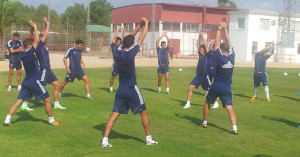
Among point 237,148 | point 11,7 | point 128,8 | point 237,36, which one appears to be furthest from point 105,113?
point 128,8

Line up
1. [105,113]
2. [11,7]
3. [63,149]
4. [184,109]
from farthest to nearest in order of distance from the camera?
1. [11,7]
2. [184,109]
3. [105,113]
4. [63,149]

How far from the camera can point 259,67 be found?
15.5 m

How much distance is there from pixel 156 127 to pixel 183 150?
7.02 feet

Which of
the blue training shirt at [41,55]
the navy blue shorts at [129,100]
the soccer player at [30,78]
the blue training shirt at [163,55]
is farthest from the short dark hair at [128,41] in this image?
the blue training shirt at [163,55]

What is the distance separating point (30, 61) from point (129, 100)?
10.1 feet

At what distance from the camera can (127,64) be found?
25.3 feet

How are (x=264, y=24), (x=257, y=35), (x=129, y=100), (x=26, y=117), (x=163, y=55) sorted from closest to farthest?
(x=129, y=100) < (x=26, y=117) < (x=163, y=55) < (x=257, y=35) < (x=264, y=24)

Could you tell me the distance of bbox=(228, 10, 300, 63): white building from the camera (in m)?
61.2

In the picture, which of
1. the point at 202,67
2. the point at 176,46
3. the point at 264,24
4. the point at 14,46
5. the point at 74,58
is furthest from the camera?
the point at 176,46

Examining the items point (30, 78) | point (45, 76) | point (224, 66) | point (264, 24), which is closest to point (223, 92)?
point (224, 66)

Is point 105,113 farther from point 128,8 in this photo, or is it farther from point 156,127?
point 128,8

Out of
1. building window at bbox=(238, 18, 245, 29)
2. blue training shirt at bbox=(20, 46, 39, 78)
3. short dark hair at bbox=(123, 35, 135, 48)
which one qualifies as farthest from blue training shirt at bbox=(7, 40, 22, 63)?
building window at bbox=(238, 18, 245, 29)

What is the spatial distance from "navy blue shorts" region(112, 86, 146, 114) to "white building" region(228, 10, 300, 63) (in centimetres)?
5581

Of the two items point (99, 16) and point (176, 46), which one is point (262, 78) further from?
point (99, 16)
